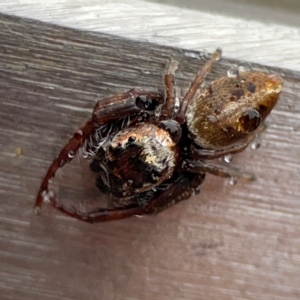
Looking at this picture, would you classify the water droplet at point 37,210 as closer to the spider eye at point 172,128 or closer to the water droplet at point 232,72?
the spider eye at point 172,128

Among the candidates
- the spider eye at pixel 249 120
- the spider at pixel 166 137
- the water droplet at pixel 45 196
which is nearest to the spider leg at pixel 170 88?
the spider at pixel 166 137

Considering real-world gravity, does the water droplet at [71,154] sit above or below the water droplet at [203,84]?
below

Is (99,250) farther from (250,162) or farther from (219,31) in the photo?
(219,31)

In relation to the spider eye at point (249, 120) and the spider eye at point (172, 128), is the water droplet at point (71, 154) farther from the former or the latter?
the spider eye at point (249, 120)

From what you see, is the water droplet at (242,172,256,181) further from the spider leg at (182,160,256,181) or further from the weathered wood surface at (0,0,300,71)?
the weathered wood surface at (0,0,300,71)

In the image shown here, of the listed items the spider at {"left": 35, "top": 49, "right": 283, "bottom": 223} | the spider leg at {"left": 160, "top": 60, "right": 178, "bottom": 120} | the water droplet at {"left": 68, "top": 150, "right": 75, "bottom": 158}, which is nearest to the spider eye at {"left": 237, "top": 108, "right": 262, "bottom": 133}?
the spider at {"left": 35, "top": 49, "right": 283, "bottom": 223}

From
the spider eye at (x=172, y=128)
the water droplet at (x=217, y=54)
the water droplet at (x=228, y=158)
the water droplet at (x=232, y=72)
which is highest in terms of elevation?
the water droplet at (x=217, y=54)

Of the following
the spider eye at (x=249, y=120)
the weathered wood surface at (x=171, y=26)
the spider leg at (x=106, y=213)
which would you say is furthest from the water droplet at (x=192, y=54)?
the spider leg at (x=106, y=213)

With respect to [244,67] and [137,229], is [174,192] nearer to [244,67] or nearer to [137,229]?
[137,229]

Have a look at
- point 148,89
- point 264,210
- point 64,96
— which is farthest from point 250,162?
point 64,96
